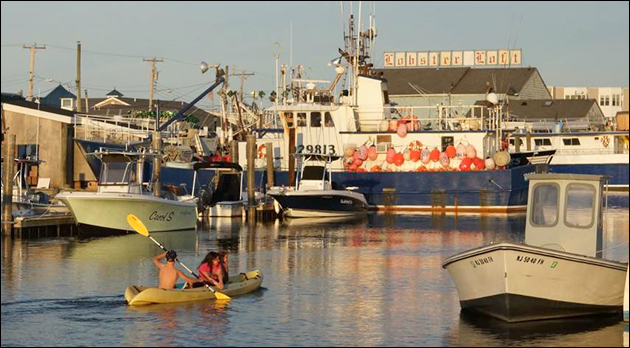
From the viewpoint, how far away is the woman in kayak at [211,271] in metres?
28.0

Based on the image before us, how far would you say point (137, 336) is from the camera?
23375 mm

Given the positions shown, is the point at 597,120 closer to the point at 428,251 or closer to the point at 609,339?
the point at 428,251

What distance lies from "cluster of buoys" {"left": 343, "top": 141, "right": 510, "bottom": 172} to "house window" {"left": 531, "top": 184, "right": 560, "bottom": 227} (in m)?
38.7

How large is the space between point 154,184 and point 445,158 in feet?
70.8

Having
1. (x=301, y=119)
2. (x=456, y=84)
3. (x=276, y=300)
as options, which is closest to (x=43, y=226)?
(x=276, y=300)

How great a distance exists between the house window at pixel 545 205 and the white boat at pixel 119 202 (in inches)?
902

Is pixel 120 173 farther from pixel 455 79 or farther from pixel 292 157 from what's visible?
pixel 455 79

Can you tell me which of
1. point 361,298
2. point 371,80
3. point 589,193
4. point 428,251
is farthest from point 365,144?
point 589,193

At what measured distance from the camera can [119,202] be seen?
44688 millimetres

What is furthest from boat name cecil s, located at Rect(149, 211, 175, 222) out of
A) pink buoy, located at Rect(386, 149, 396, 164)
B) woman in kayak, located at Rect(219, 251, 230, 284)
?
pink buoy, located at Rect(386, 149, 396, 164)

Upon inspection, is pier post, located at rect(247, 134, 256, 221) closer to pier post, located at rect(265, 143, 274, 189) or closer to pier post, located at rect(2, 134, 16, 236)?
pier post, located at rect(265, 143, 274, 189)

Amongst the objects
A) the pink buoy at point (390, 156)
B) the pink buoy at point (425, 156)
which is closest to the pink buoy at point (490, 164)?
the pink buoy at point (425, 156)

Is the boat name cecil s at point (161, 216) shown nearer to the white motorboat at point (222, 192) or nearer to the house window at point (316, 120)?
the white motorboat at point (222, 192)

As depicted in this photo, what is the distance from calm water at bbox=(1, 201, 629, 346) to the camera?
23391 millimetres
